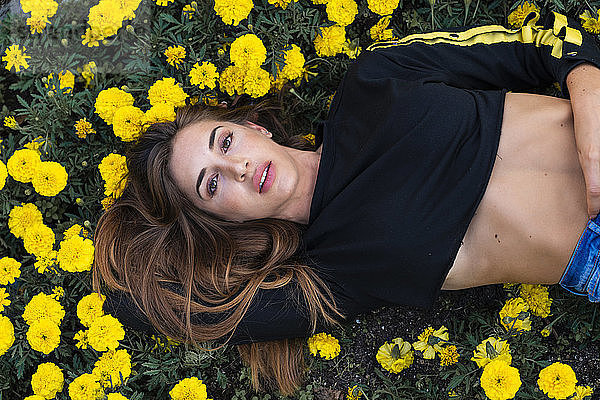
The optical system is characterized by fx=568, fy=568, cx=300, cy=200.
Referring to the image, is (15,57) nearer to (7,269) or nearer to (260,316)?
(7,269)

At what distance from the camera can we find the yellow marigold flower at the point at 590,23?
2.37 metres

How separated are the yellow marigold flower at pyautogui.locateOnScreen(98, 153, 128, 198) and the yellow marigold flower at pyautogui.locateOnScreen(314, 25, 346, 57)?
98 centimetres

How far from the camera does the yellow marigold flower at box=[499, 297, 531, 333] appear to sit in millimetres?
2299

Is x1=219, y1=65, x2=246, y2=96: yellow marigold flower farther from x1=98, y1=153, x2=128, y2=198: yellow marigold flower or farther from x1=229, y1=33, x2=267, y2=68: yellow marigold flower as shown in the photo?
x1=98, y1=153, x2=128, y2=198: yellow marigold flower

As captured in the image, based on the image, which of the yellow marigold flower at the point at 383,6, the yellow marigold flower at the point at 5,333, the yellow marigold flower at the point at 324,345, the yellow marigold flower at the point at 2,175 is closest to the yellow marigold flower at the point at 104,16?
the yellow marigold flower at the point at 2,175

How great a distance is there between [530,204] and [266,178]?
907mm

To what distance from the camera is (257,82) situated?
7.91 ft

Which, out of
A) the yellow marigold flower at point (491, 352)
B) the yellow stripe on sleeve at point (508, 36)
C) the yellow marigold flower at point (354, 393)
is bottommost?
the yellow marigold flower at point (354, 393)

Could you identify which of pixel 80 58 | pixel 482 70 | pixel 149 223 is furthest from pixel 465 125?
pixel 80 58

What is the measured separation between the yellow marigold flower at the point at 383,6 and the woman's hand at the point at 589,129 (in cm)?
82

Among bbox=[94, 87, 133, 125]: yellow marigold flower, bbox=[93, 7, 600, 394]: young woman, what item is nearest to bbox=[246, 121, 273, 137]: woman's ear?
bbox=[93, 7, 600, 394]: young woman

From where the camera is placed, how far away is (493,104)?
2.05 m

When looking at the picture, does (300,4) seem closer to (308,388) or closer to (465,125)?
(465,125)

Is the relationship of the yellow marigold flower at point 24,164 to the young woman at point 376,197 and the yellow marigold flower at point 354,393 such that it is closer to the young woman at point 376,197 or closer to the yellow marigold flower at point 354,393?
the young woman at point 376,197
